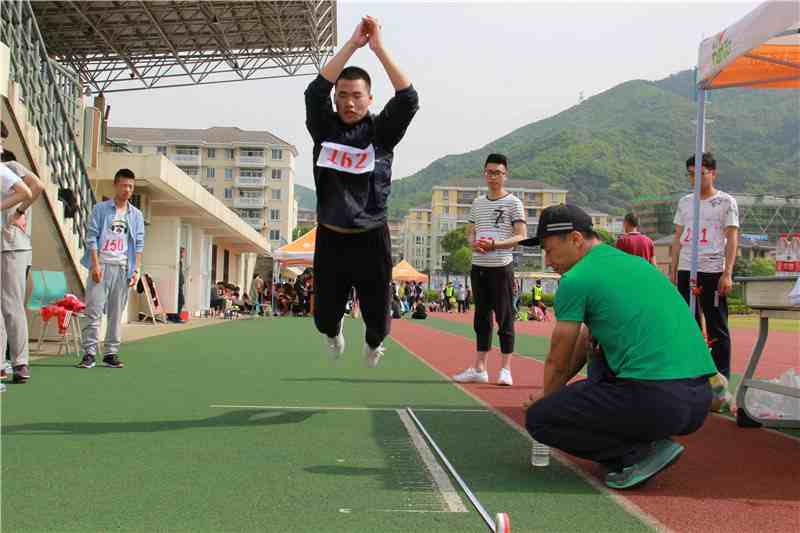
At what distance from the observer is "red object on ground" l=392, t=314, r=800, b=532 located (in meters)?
2.83

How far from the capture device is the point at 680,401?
325cm

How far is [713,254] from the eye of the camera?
6.05 meters

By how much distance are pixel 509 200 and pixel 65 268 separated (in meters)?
6.21

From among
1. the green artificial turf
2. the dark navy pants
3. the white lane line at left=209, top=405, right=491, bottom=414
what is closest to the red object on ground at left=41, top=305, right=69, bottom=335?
the green artificial turf

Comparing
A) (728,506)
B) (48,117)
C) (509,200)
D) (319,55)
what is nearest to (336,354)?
(509,200)

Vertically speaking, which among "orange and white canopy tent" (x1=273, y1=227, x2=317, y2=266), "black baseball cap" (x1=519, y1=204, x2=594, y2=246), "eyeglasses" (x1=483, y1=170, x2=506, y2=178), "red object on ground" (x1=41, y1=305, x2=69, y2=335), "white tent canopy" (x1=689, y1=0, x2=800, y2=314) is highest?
"white tent canopy" (x1=689, y1=0, x2=800, y2=314)

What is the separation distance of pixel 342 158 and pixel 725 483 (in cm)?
266

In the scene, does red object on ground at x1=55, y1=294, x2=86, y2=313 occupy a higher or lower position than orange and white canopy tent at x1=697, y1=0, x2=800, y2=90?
lower

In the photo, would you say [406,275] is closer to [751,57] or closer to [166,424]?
[751,57]

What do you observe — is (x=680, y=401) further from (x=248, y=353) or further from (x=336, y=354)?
(x=248, y=353)

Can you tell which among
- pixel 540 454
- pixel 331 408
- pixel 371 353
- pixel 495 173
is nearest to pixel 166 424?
pixel 331 408

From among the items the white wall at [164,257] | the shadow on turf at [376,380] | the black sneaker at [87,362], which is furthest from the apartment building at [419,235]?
the shadow on turf at [376,380]

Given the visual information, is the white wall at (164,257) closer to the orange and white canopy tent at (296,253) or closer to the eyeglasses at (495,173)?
the orange and white canopy tent at (296,253)

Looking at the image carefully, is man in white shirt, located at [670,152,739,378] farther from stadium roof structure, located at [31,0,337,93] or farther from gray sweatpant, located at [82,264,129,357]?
stadium roof structure, located at [31,0,337,93]
